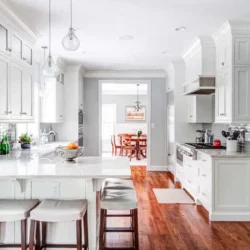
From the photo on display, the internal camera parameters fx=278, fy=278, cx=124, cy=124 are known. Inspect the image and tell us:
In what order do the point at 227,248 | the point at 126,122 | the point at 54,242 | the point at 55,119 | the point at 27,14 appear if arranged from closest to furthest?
the point at 54,242 → the point at 227,248 → the point at 27,14 → the point at 55,119 → the point at 126,122

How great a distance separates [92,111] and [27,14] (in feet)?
13.6

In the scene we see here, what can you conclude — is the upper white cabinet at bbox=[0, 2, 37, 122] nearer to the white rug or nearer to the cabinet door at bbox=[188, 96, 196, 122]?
the white rug

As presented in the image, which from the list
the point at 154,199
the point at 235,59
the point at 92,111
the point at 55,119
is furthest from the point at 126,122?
the point at 235,59

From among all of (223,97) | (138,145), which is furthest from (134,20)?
(138,145)

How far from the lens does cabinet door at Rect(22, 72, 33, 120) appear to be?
12.5 ft

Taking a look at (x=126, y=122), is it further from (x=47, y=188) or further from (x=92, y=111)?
(x=47, y=188)

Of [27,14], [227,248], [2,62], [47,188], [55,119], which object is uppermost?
[27,14]

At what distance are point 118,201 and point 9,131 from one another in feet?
8.22

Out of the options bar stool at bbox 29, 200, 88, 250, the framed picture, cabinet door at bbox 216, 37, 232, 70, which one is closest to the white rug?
cabinet door at bbox 216, 37, 232, 70

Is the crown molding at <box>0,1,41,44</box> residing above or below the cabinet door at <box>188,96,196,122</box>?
above

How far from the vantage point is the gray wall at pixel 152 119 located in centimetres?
732

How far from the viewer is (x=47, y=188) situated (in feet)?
8.34

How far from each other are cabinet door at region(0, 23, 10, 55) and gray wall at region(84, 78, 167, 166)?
13.6ft

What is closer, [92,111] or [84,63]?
[84,63]
